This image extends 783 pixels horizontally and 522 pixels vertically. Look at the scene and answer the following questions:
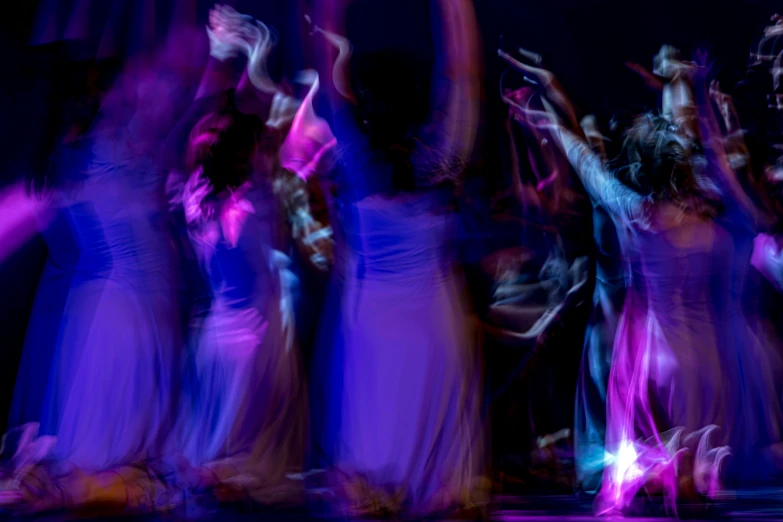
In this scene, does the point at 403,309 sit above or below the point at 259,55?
below

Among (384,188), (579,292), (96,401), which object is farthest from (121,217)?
(579,292)

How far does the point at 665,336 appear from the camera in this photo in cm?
320

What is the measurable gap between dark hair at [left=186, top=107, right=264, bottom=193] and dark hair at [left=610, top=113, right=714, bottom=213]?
1.52 m

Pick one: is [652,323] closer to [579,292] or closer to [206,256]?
[579,292]

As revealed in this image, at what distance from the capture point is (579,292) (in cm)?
353

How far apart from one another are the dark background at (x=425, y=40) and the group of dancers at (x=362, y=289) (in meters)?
0.17

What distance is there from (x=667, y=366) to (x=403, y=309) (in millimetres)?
1222

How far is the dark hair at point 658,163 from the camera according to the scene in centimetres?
313

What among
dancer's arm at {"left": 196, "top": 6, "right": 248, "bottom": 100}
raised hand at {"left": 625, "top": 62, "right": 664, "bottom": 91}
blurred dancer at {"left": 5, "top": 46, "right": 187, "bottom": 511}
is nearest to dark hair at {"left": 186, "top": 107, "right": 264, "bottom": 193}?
A: blurred dancer at {"left": 5, "top": 46, "right": 187, "bottom": 511}

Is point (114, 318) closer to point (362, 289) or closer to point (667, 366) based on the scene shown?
point (362, 289)

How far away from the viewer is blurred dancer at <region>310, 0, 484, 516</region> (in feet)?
8.65

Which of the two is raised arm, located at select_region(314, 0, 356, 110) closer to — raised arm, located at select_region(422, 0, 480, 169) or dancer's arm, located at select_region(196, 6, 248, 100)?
raised arm, located at select_region(422, 0, 480, 169)

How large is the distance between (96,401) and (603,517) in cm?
197

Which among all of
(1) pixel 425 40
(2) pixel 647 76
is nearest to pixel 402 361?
(1) pixel 425 40
